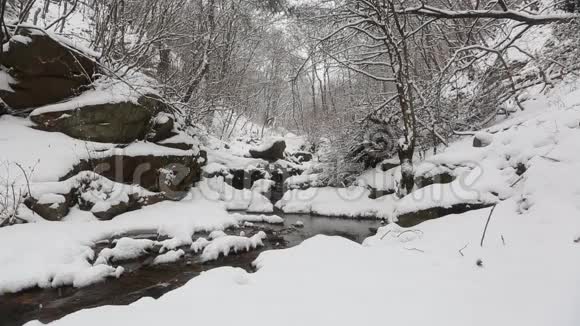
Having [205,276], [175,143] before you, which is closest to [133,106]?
[175,143]

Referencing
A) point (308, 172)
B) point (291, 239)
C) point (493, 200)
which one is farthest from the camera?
point (308, 172)

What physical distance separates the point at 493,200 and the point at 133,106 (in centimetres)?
858

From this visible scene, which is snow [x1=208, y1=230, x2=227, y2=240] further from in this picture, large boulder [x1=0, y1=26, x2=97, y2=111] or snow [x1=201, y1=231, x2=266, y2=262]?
large boulder [x1=0, y1=26, x2=97, y2=111]

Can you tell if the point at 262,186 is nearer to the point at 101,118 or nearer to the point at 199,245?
the point at 101,118

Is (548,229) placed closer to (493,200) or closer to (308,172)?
(493,200)

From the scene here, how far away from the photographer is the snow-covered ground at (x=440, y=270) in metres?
2.83

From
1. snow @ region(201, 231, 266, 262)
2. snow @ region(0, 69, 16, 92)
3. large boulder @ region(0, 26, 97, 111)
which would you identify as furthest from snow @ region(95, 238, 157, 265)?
snow @ region(0, 69, 16, 92)

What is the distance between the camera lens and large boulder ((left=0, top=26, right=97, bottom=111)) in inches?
298

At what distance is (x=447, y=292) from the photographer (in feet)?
10.3

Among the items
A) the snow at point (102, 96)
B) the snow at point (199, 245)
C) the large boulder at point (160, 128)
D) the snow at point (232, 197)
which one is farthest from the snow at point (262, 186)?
the snow at point (199, 245)

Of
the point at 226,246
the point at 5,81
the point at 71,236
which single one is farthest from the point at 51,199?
the point at 226,246

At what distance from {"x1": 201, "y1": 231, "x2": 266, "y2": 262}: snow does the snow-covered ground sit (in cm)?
→ 151

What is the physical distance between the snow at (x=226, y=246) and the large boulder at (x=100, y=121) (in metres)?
4.34

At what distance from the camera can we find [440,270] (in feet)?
12.2
